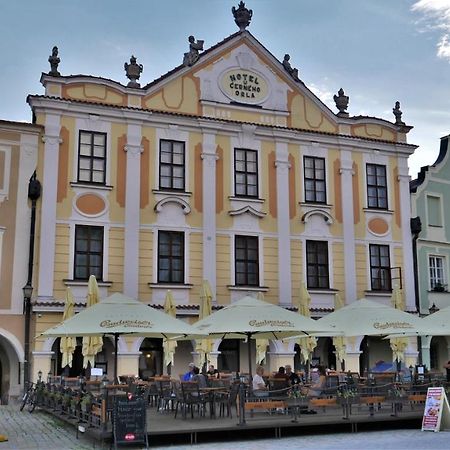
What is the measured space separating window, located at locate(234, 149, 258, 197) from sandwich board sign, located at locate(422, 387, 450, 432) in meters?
13.4

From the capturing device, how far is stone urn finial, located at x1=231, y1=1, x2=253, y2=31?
95.7 feet

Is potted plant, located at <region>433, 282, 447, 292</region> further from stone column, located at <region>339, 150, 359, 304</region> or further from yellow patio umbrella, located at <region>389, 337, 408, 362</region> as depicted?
yellow patio umbrella, located at <region>389, 337, 408, 362</region>

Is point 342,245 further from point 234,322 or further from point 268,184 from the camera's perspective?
point 234,322

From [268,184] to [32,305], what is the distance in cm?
1025

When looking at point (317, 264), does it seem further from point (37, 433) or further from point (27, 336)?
point (37, 433)

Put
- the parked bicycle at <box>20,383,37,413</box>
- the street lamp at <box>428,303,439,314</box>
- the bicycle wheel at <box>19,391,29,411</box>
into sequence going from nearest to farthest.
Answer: the parked bicycle at <box>20,383,37,413</box> → the bicycle wheel at <box>19,391,29,411</box> → the street lamp at <box>428,303,439,314</box>

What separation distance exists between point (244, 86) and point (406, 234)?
9343 millimetres

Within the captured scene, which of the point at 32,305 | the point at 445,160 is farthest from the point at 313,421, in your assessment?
the point at 445,160

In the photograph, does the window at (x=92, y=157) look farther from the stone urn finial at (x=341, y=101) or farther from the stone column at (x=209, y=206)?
the stone urn finial at (x=341, y=101)

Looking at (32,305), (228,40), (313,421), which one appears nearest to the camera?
(313,421)

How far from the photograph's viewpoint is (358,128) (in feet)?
98.4

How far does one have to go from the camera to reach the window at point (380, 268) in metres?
28.8

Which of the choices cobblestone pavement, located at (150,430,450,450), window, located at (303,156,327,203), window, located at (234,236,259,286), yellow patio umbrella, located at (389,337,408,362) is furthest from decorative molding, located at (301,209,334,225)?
cobblestone pavement, located at (150,430,450,450)

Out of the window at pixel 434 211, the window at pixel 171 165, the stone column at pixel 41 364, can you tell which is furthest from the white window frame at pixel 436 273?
the stone column at pixel 41 364
